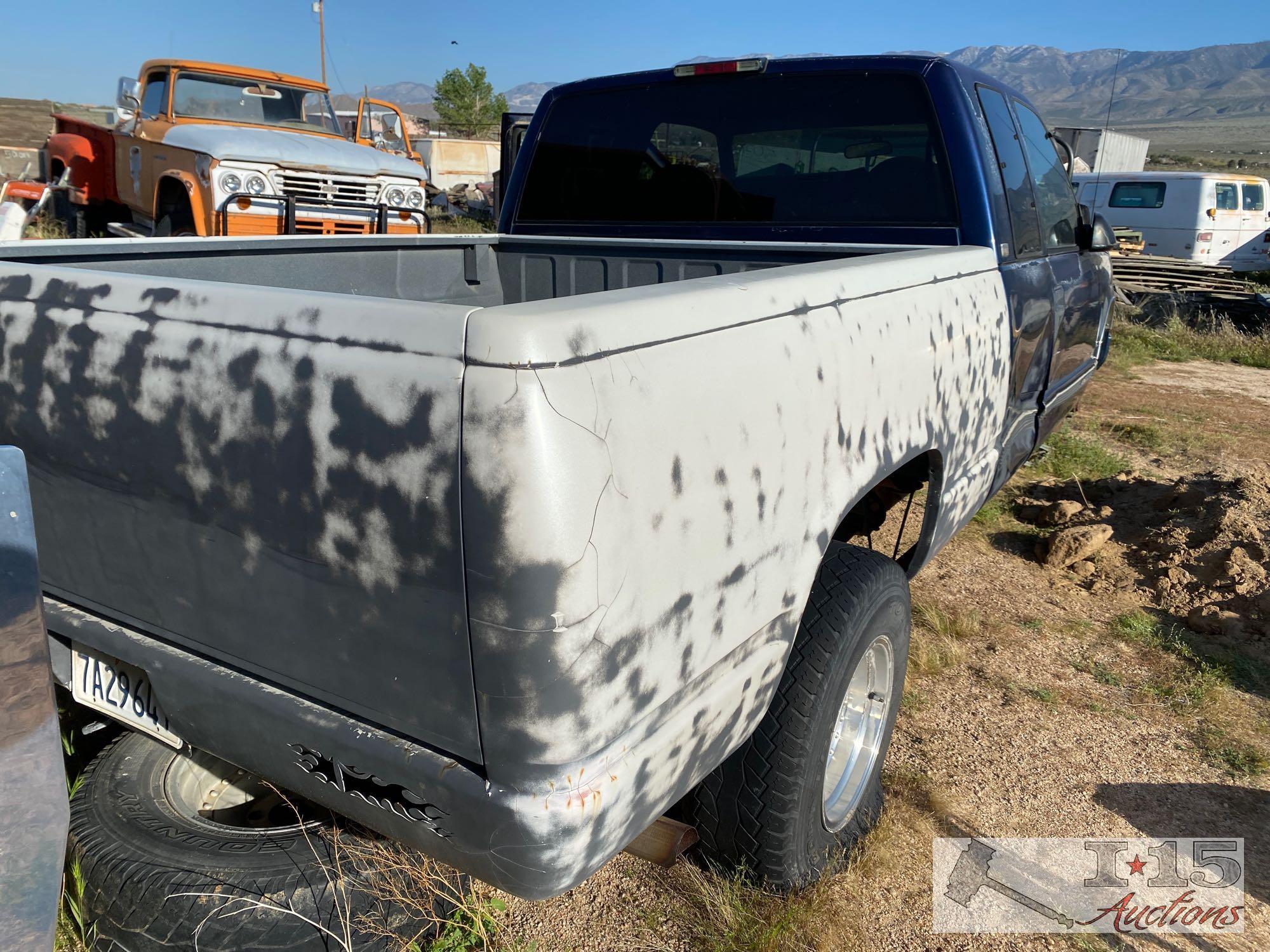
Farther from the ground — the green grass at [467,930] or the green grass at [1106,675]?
the green grass at [467,930]

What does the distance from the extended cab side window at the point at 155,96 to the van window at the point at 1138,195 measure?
47.9 feet

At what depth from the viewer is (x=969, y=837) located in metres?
2.56

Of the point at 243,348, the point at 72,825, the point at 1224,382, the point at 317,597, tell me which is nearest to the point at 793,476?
the point at 317,597

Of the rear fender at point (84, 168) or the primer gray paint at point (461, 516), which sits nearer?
the primer gray paint at point (461, 516)

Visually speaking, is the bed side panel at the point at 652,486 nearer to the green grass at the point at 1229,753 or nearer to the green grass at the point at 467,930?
the green grass at the point at 467,930

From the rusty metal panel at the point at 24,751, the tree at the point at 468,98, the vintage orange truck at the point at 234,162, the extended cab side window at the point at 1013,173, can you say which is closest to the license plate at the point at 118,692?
the rusty metal panel at the point at 24,751

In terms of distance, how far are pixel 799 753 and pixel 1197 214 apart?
16.3 m

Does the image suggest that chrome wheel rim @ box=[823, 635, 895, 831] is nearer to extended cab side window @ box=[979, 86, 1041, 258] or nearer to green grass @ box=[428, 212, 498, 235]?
extended cab side window @ box=[979, 86, 1041, 258]

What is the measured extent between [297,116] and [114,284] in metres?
10.3

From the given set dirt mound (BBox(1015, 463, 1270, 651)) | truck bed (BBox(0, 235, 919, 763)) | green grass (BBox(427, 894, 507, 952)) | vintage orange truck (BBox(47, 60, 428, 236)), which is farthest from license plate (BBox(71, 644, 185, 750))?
vintage orange truck (BBox(47, 60, 428, 236))

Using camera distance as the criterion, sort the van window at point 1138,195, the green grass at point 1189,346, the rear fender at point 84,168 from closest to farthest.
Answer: the green grass at point 1189,346
the rear fender at point 84,168
the van window at point 1138,195

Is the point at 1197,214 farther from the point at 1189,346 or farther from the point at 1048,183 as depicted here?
the point at 1048,183

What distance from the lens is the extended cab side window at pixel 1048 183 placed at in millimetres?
3682

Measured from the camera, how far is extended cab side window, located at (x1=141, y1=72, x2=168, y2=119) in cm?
984
